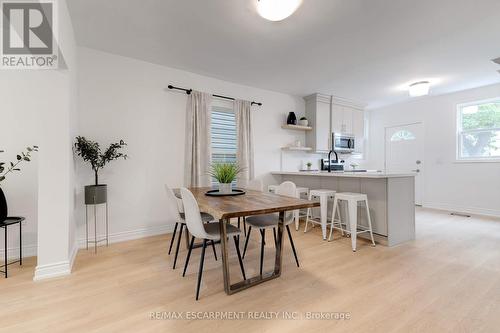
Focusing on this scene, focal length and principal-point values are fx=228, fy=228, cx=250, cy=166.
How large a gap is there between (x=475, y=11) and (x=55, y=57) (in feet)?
13.4

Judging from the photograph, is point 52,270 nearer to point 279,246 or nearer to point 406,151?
point 279,246

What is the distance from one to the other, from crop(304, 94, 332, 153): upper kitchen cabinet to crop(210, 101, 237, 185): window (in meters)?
1.89

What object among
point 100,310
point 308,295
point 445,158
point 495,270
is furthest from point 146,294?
point 445,158

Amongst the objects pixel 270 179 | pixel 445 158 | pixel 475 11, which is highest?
pixel 475 11

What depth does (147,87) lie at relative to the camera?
3387 millimetres

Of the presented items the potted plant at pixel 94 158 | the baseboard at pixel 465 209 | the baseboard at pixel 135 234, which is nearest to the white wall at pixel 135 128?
the baseboard at pixel 135 234

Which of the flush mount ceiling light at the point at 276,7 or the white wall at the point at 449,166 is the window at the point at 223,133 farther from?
the white wall at the point at 449,166

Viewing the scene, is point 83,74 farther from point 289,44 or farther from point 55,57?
point 289,44

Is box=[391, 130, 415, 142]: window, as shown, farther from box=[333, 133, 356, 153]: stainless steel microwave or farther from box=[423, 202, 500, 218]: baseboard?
box=[423, 202, 500, 218]: baseboard

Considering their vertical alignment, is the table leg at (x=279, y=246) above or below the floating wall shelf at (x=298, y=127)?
below

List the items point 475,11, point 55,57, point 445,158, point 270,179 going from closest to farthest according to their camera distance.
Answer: point 55,57 → point 475,11 → point 270,179 → point 445,158

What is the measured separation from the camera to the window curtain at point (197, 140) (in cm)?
361

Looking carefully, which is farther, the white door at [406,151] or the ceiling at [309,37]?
the white door at [406,151]

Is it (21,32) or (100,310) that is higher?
(21,32)
